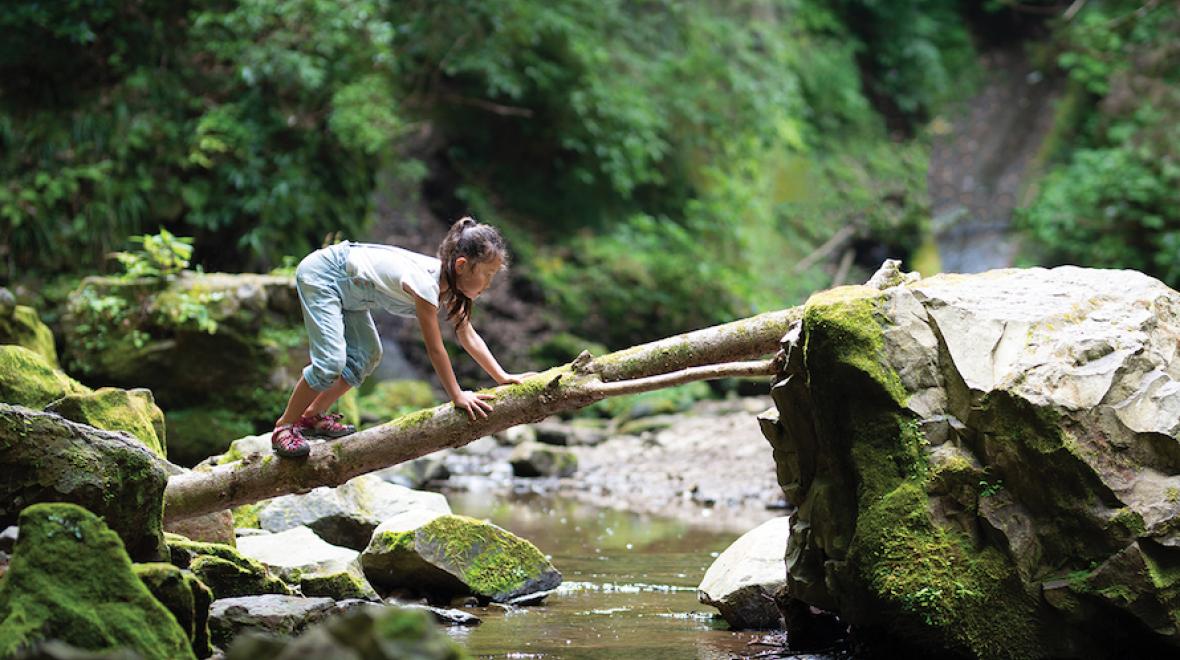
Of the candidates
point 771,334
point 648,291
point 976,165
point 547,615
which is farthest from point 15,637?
point 976,165

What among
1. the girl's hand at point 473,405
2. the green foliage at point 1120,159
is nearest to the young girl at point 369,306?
the girl's hand at point 473,405

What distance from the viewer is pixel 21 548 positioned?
3.19 m

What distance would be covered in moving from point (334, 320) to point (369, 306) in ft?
0.81

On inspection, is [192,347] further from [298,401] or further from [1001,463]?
[1001,463]

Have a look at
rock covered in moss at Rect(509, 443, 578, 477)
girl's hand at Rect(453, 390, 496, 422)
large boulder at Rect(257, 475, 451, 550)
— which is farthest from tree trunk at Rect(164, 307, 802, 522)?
rock covered in moss at Rect(509, 443, 578, 477)

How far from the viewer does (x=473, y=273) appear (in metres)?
4.89

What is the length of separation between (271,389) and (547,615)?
4868 millimetres

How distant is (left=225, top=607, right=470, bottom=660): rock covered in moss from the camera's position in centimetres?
212

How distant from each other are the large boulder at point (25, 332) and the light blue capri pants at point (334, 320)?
3.40 m

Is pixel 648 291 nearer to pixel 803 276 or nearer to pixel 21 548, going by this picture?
pixel 803 276

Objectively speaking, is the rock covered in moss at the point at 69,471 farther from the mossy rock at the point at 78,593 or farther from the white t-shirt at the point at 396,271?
the white t-shirt at the point at 396,271

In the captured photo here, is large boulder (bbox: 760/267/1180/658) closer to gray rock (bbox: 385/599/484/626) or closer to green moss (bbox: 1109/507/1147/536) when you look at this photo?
green moss (bbox: 1109/507/1147/536)

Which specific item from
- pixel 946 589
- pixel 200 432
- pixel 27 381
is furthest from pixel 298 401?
pixel 200 432

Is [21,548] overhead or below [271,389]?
below
